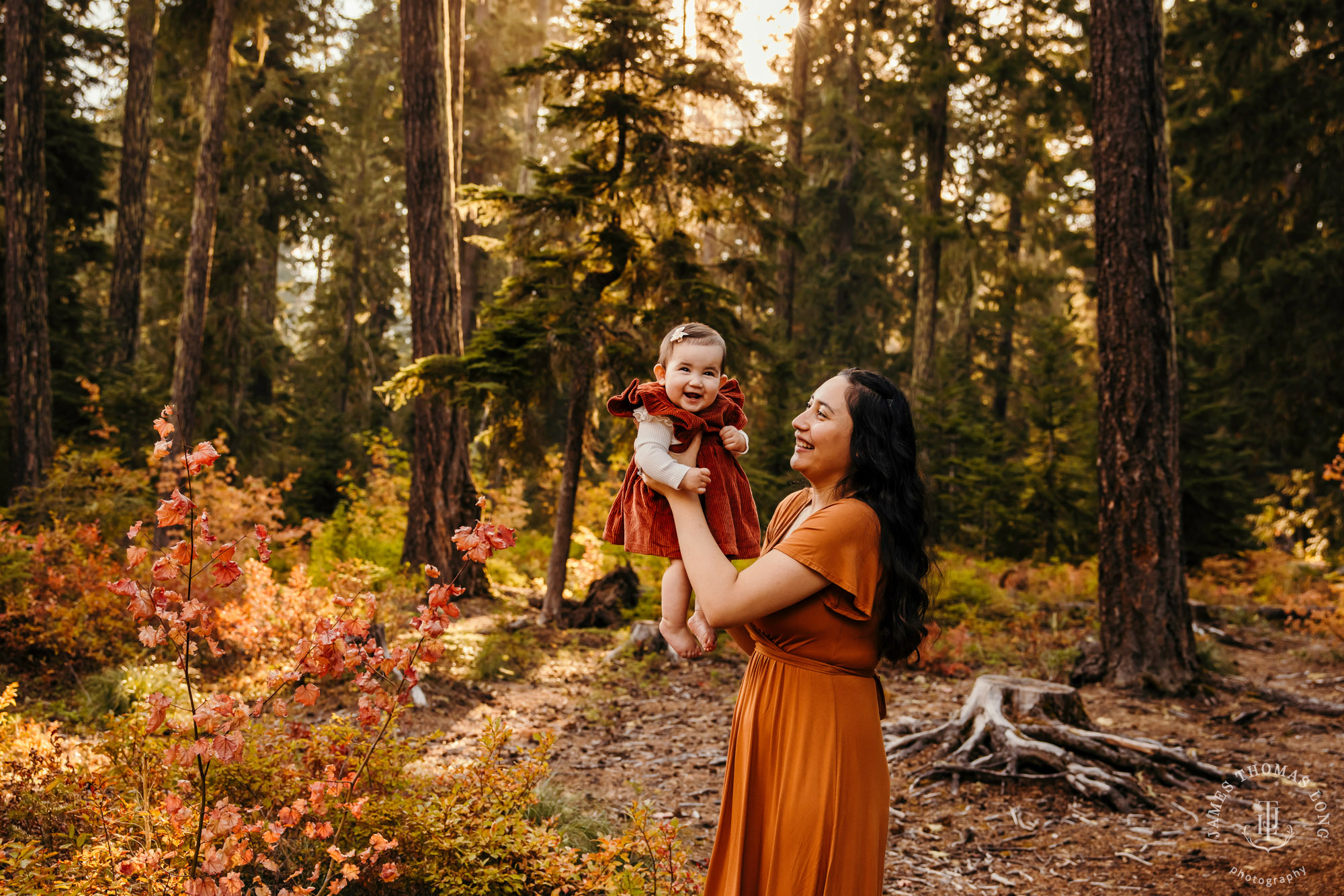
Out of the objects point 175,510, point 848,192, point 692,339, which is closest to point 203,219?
point 175,510

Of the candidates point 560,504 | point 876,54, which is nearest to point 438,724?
point 560,504

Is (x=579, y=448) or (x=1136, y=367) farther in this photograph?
(x=579, y=448)

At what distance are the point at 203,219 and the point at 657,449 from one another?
12.0 m

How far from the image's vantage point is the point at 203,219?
11.6m

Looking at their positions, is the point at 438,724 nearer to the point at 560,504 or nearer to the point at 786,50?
the point at 560,504

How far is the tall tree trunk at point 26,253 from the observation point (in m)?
11.4

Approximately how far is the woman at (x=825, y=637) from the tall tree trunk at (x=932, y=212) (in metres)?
13.2

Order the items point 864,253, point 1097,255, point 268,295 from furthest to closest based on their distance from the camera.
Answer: point 864,253
point 268,295
point 1097,255

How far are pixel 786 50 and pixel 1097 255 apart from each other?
16.9 m

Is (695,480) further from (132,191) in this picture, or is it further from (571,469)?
(132,191)

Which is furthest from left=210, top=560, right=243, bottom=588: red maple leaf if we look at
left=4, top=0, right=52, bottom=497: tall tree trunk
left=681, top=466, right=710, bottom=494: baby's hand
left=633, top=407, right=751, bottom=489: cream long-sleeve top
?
left=4, top=0, right=52, bottom=497: tall tree trunk

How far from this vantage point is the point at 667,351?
2.35m

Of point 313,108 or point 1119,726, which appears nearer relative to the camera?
point 1119,726

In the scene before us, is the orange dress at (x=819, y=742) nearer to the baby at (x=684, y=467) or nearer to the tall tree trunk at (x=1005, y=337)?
the baby at (x=684, y=467)
